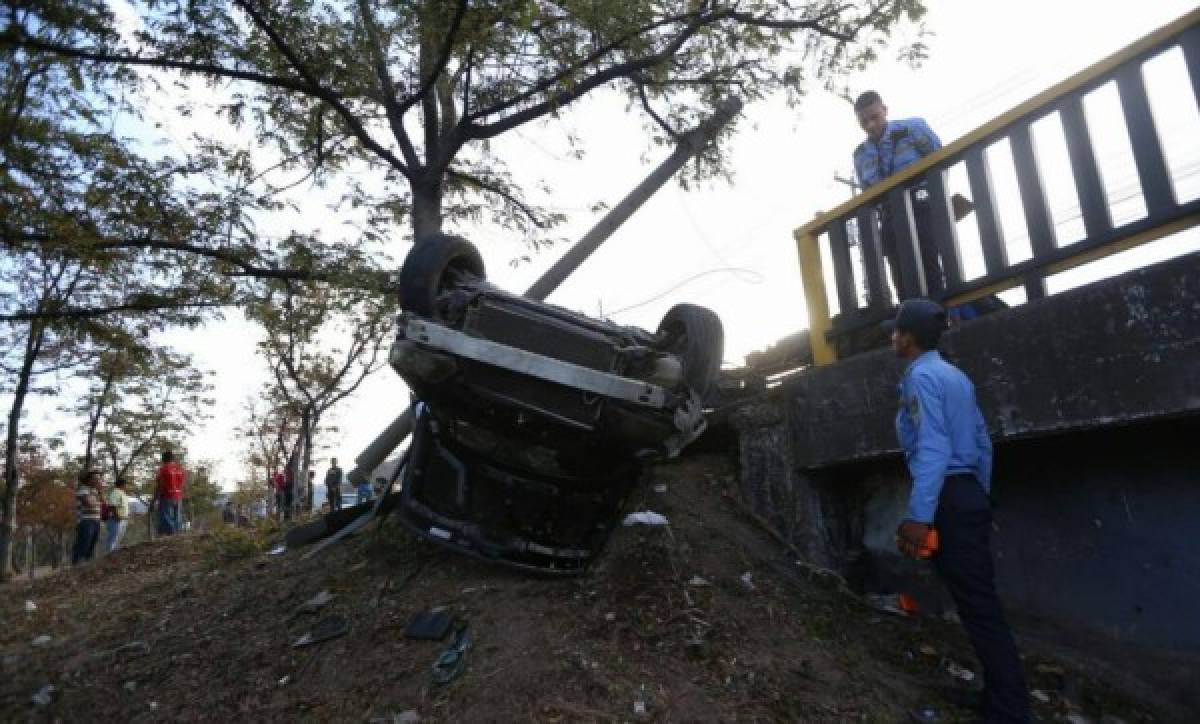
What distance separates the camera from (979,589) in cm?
258

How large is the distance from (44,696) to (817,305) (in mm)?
5029

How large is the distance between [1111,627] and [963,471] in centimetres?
112

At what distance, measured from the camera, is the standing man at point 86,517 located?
33.4 feet

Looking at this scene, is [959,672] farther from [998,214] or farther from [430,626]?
[430,626]

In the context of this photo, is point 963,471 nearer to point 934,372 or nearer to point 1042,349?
point 934,372

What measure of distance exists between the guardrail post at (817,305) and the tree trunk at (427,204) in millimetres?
3252

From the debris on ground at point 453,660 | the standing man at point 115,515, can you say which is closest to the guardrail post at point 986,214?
the debris on ground at point 453,660

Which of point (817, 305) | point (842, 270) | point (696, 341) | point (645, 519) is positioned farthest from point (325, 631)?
point (842, 270)

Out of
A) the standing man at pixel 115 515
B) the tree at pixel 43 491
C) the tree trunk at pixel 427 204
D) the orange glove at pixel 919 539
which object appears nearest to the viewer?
the orange glove at pixel 919 539

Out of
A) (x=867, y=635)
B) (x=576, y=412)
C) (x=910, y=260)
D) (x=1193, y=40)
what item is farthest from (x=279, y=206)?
(x=1193, y=40)

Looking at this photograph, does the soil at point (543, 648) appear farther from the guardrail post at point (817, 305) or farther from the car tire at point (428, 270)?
the car tire at point (428, 270)

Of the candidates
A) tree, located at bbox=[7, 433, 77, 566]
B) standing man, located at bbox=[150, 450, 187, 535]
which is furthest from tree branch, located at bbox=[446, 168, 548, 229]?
tree, located at bbox=[7, 433, 77, 566]

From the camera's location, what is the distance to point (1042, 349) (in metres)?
2.90

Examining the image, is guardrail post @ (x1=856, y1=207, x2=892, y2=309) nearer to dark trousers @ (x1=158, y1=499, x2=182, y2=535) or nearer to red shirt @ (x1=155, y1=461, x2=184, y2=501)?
red shirt @ (x1=155, y1=461, x2=184, y2=501)
